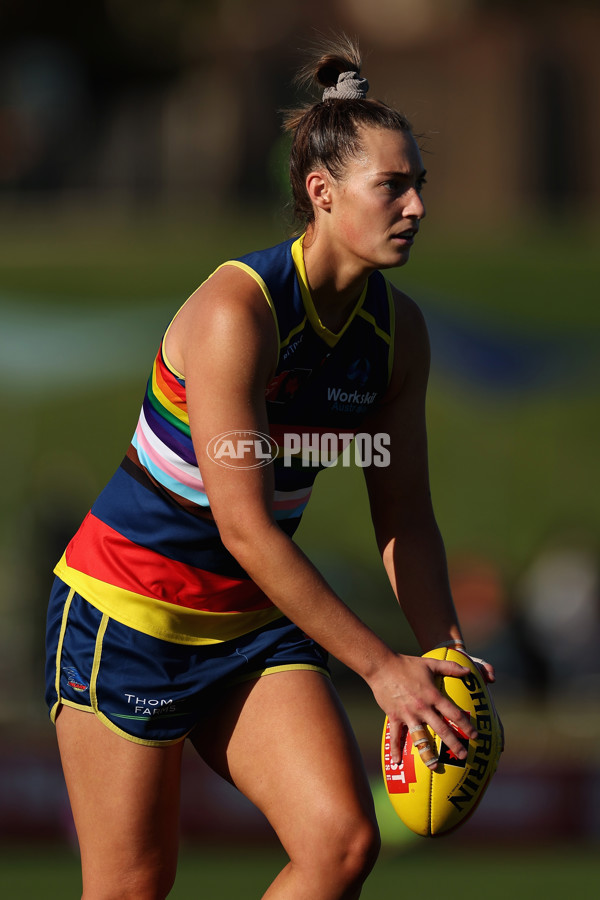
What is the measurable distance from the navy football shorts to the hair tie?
1.22m

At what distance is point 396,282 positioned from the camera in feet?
37.5

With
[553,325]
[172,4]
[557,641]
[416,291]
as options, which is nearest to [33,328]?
[416,291]

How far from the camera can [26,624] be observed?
8742 millimetres

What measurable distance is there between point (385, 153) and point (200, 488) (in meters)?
0.84

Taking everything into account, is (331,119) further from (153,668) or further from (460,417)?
(460,417)

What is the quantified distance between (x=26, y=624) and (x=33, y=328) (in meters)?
3.57

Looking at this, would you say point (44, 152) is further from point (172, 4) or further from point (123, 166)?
point (172, 4)

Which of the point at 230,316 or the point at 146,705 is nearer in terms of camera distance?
the point at 230,316

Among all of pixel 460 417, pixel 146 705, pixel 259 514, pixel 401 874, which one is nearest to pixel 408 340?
pixel 259 514

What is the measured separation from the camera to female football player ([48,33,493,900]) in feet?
8.61

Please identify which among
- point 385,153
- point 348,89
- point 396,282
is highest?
point 396,282

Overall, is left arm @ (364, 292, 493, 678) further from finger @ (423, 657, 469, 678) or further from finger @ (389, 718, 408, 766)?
finger @ (389, 718, 408, 766)

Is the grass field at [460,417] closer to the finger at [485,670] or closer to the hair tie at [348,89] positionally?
the finger at [485,670]

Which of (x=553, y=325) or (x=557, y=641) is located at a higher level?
(x=553, y=325)
